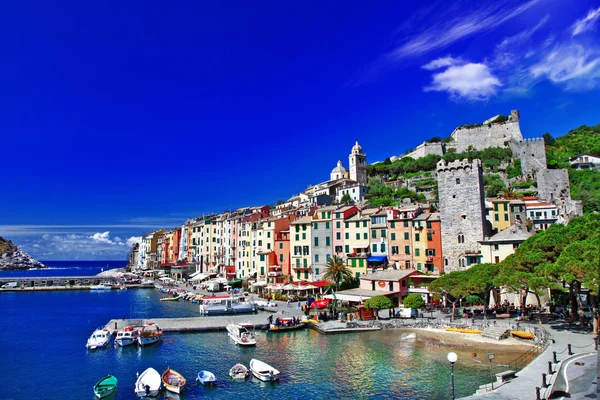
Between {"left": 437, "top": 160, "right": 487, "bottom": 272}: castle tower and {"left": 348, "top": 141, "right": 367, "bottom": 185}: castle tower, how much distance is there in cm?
9244

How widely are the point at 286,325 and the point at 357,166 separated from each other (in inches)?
4422

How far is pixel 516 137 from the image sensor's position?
396 ft

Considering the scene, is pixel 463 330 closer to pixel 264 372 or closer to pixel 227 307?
pixel 264 372

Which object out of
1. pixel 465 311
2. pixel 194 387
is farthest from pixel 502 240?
pixel 194 387

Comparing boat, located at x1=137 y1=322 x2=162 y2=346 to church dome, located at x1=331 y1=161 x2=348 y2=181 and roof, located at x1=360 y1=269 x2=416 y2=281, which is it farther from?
church dome, located at x1=331 y1=161 x2=348 y2=181

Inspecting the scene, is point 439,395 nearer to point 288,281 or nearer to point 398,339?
point 398,339

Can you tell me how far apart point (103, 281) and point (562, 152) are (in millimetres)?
121177

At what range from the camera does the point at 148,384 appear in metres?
25.9

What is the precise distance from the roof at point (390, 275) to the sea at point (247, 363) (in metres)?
10.2

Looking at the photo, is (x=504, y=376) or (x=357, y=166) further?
(x=357, y=166)

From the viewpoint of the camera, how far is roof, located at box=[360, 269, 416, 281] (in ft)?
161

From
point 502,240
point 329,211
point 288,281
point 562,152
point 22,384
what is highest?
point 562,152

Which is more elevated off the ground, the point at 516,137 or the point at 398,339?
the point at 516,137

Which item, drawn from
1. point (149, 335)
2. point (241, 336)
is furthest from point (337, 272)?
point (149, 335)
